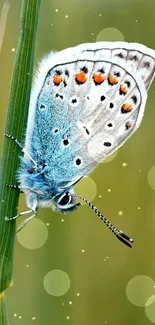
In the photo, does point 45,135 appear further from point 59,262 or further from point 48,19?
point 48,19

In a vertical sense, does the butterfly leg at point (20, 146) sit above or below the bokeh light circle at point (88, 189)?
above

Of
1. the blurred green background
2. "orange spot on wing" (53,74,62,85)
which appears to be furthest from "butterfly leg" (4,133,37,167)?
the blurred green background

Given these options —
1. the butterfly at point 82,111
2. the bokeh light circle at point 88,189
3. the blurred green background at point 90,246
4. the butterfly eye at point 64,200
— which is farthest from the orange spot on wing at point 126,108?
the bokeh light circle at point 88,189

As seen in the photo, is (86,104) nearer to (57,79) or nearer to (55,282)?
(57,79)

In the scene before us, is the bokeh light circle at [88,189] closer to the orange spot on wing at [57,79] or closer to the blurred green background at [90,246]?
the blurred green background at [90,246]

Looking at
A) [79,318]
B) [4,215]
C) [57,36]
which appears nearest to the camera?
[4,215]

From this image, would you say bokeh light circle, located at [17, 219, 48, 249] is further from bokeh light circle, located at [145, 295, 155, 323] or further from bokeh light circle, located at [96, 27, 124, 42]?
bokeh light circle, located at [96, 27, 124, 42]

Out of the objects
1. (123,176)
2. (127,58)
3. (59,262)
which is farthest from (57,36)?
(127,58)
